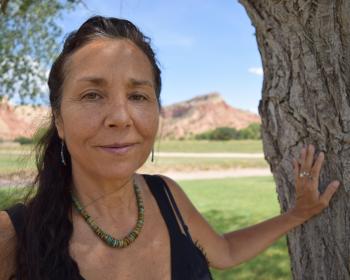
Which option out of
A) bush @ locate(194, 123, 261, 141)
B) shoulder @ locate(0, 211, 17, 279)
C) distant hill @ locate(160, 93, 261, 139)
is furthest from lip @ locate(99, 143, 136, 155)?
distant hill @ locate(160, 93, 261, 139)

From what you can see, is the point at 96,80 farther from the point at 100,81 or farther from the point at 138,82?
the point at 138,82

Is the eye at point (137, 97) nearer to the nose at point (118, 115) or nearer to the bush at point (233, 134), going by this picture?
the nose at point (118, 115)

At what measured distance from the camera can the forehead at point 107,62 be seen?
1482 millimetres

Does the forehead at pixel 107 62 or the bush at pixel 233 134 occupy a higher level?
the forehead at pixel 107 62

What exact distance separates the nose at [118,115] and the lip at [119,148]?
0.06 metres

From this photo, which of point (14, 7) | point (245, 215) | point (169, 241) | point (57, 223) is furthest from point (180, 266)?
point (14, 7)

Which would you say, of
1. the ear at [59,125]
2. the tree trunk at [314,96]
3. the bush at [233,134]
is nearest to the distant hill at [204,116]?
the bush at [233,134]

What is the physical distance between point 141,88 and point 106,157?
264 mm

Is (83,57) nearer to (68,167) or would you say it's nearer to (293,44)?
(68,167)

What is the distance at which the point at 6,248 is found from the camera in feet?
4.84

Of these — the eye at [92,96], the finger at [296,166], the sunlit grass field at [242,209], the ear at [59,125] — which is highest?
the eye at [92,96]

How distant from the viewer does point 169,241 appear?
175 centimetres

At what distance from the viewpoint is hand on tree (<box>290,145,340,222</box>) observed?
6.27 ft

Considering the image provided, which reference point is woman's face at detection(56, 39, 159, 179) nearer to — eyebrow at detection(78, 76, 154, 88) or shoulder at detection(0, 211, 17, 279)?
eyebrow at detection(78, 76, 154, 88)
